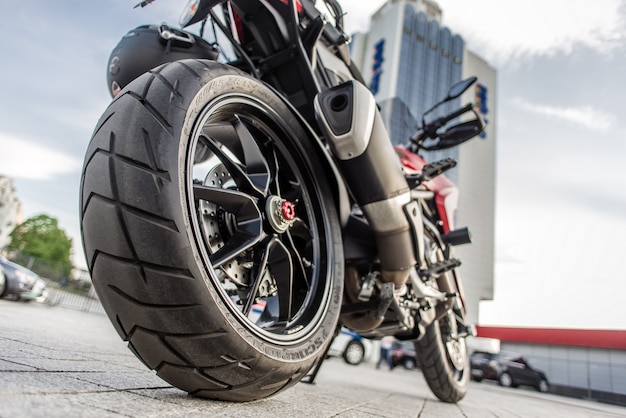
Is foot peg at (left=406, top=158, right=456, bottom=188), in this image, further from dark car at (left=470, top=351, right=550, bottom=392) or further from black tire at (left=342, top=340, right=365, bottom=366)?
dark car at (left=470, top=351, right=550, bottom=392)

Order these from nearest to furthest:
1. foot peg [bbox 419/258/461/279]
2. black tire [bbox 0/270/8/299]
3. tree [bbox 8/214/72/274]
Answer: foot peg [bbox 419/258/461/279]
black tire [bbox 0/270/8/299]
tree [bbox 8/214/72/274]

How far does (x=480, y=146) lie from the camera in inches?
2122

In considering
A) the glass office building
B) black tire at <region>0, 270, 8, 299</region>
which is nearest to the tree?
the glass office building

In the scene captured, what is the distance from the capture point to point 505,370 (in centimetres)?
1670

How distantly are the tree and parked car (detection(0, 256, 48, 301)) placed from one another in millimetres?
36856

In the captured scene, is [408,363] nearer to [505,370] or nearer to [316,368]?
[505,370]

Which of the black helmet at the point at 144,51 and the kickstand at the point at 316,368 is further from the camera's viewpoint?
the kickstand at the point at 316,368

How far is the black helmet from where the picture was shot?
1.55 metres

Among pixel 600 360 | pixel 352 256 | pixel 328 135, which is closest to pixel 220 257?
pixel 328 135

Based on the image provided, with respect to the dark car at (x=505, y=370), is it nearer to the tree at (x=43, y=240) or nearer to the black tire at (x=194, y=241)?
the black tire at (x=194, y=241)

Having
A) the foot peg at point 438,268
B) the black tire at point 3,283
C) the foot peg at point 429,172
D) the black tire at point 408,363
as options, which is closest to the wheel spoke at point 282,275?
the foot peg at point 429,172

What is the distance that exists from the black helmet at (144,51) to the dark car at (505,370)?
17749mm

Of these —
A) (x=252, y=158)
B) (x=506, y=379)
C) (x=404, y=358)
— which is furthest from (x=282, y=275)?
(x=404, y=358)

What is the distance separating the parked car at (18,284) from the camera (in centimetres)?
672
